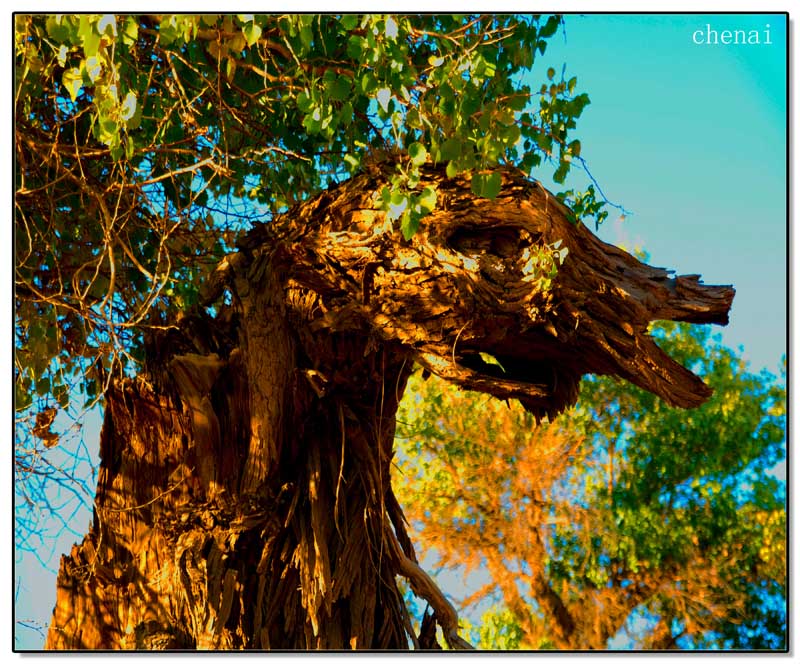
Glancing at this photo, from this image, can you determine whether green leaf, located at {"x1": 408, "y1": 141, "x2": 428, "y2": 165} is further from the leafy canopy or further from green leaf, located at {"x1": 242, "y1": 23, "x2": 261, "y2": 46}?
green leaf, located at {"x1": 242, "y1": 23, "x2": 261, "y2": 46}

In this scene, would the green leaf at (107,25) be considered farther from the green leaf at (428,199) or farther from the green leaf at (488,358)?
the green leaf at (488,358)

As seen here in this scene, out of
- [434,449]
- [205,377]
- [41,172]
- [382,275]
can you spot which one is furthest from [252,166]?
[434,449]

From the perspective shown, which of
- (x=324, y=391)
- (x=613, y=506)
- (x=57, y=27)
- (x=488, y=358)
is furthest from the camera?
(x=613, y=506)

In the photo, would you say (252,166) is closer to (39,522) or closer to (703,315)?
(39,522)

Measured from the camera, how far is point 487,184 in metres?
3.00

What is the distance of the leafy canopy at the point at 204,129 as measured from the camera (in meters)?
3.06

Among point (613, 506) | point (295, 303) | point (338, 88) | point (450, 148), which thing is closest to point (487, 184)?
point (450, 148)

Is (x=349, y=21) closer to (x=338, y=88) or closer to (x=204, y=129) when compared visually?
(x=338, y=88)

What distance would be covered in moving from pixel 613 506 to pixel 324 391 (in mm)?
8594

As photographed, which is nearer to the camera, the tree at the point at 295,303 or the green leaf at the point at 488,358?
the tree at the point at 295,303

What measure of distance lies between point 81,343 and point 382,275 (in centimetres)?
181

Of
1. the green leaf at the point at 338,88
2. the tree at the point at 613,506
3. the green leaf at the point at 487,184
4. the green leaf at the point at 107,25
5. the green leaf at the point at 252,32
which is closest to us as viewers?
the green leaf at the point at 107,25

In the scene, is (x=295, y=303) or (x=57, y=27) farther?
(x=295, y=303)

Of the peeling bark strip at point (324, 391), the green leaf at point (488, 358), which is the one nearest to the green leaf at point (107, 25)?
the peeling bark strip at point (324, 391)
